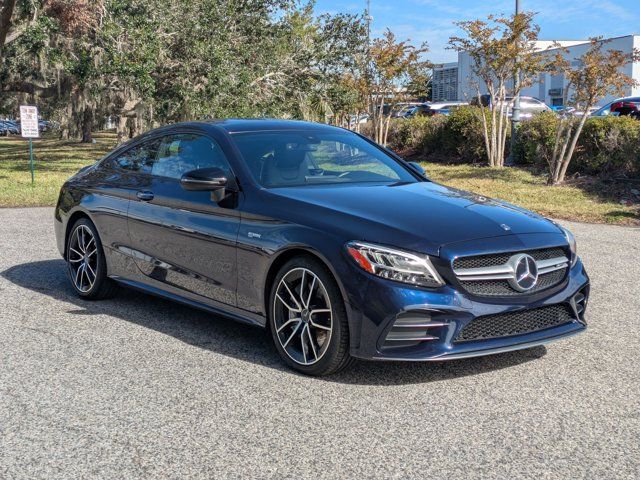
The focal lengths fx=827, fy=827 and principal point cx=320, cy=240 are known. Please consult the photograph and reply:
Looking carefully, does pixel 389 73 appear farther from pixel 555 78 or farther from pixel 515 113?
pixel 555 78

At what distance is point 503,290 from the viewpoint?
476 centimetres

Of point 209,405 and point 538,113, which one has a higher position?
point 538,113

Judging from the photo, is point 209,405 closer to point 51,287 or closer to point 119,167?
point 119,167

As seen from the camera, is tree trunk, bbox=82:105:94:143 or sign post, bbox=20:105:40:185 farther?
tree trunk, bbox=82:105:94:143

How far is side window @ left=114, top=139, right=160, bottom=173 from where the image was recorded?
6.71 metres

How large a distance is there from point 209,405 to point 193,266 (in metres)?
1.53

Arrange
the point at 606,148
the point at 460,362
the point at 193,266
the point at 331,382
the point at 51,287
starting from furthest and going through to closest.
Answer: the point at 606,148 < the point at 51,287 < the point at 193,266 < the point at 460,362 < the point at 331,382

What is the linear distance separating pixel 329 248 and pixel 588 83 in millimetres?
12934

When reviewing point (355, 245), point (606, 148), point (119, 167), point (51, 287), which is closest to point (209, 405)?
point (355, 245)

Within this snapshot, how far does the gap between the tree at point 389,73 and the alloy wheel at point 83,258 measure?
1645 cm

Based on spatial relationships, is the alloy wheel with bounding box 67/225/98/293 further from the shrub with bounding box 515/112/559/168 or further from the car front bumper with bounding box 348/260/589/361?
the shrub with bounding box 515/112/559/168

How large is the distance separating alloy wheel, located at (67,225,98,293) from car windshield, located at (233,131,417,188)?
1894 mm

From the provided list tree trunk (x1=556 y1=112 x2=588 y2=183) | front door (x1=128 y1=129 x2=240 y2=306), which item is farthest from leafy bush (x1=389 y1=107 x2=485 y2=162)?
front door (x1=128 y1=129 x2=240 y2=306)

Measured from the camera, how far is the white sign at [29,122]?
18703 mm
